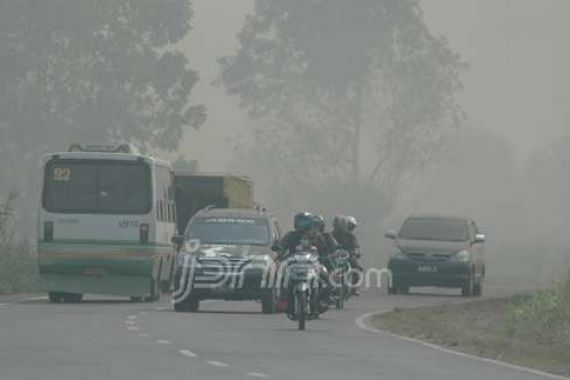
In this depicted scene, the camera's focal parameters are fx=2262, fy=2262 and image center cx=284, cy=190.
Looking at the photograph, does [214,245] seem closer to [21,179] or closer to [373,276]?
[373,276]

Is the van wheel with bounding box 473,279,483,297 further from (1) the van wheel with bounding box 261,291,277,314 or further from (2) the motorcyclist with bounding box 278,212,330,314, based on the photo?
(2) the motorcyclist with bounding box 278,212,330,314

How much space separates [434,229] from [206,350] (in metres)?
28.0

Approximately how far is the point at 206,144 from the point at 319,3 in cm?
4185

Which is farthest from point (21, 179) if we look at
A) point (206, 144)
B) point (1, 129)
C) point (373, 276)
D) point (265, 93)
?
point (206, 144)

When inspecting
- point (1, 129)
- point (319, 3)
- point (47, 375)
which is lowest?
point (47, 375)

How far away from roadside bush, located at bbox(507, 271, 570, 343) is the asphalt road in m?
2.22

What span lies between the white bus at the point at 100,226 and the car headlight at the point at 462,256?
322 inches

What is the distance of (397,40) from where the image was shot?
111875 millimetres

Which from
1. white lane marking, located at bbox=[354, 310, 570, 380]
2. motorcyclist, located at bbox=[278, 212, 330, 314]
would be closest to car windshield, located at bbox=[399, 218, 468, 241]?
white lane marking, located at bbox=[354, 310, 570, 380]

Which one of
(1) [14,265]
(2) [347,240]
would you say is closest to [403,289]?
(1) [14,265]

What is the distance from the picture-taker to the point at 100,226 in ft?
144

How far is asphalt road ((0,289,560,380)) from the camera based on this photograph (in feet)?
70.5

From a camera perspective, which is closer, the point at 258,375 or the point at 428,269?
the point at 258,375

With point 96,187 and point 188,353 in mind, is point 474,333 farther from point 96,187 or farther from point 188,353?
point 96,187
